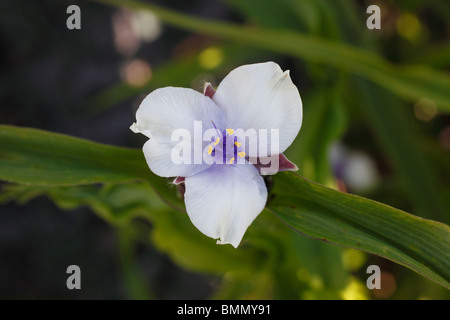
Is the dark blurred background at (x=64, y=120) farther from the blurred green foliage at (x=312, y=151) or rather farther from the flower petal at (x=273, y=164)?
the flower petal at (x=273, y=164)

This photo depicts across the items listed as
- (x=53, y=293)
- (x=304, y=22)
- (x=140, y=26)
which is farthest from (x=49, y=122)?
(x=304, y=22)

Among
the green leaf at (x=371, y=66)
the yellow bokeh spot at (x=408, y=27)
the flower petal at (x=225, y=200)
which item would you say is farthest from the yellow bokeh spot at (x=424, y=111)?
the flower petal at (x=225, y=200)

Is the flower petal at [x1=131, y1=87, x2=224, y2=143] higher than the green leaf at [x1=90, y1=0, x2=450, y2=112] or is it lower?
lower

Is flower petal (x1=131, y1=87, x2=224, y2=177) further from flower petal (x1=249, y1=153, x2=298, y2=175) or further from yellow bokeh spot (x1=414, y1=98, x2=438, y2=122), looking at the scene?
yellow bokeh spot (x1=414, y1=98, x2=438, y2=122)

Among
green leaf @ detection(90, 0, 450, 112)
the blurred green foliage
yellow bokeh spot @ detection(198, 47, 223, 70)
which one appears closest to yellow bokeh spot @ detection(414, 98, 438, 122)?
the blurred green foliage
